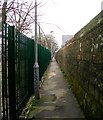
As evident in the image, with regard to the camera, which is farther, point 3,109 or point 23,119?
point 23,119

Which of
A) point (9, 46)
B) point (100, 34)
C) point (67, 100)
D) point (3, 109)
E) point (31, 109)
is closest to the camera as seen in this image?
point (3, 109)

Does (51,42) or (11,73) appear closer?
(11,73)

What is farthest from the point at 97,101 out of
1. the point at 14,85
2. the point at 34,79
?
the point at 34,79

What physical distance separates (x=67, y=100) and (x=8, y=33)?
609cm

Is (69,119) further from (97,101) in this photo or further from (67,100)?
(67,100)

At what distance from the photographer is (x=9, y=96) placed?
6719 mm

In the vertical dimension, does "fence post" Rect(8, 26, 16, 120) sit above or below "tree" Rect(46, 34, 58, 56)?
→ below

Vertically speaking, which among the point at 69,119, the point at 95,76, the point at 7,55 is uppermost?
the point at 7,55

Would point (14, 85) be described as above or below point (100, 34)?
below

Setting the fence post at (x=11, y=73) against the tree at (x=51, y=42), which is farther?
the tree at (x=51, y=42)

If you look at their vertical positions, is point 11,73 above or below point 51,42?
below

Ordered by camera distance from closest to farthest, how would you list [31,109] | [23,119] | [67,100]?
[23,119] < [31,109] < [67,100]

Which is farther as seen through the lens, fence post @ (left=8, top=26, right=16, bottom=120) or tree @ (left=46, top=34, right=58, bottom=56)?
tree @ (left=46, top=34, right=58, bottom=56)

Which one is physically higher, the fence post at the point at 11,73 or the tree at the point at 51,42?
the tree at the point at 51,42
